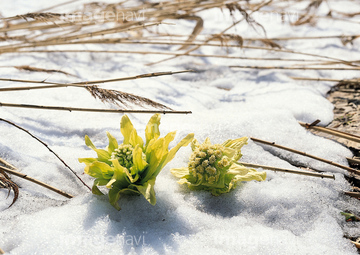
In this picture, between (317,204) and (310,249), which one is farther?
(317,204)

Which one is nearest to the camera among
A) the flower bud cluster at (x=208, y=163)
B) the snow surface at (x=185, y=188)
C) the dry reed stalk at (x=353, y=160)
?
the snow surface at (x=185, y=188)

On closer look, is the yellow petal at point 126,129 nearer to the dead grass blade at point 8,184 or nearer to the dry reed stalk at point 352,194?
the dead grass blade at point 8,184

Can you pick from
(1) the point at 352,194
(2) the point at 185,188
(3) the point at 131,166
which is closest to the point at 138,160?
(3) the point at 131,166

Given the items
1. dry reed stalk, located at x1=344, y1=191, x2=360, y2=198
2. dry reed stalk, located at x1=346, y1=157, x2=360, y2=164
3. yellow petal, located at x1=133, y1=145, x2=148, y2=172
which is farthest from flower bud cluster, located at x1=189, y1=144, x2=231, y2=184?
dry reed stalk, located at x1=346, y1=157, x2=360, y2=164

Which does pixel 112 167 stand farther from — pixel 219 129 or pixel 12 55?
pixel 12 55

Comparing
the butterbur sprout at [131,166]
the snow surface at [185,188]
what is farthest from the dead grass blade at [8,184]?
the butterbur sprout at [131,166]

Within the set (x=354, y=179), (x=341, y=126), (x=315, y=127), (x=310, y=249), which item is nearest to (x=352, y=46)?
(x=341, y=126)
